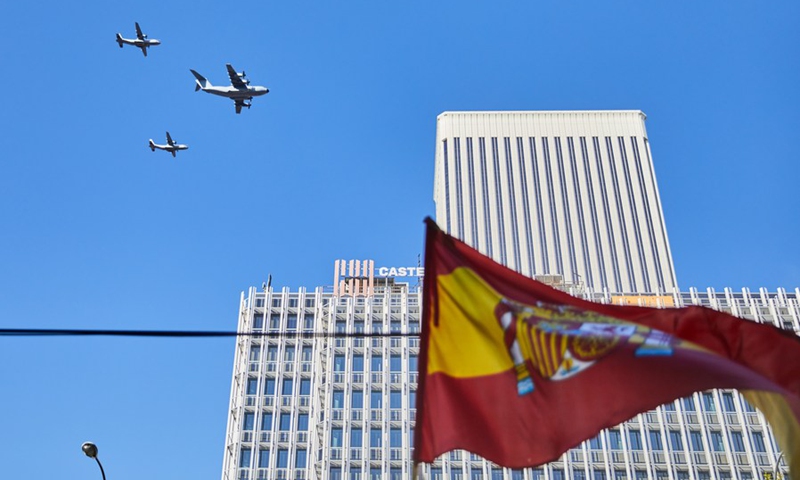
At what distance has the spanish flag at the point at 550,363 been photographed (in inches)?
422

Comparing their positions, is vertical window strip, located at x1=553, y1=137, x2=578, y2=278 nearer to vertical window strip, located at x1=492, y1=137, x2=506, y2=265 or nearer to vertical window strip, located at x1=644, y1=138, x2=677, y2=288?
vertical window strip, located at x1=492, y1=137, x2=506, y2=265

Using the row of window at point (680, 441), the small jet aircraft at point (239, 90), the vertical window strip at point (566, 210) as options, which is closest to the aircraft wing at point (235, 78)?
the small jet aircraft at point (239, 90)

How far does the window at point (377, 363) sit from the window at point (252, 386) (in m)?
11.7

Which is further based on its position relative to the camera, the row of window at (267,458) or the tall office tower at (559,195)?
the tall office tower at (559,195)

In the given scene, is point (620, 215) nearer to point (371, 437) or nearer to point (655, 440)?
point (655, 440)

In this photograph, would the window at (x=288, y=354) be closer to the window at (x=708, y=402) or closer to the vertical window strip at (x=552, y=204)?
the window at (x=708, y=402)

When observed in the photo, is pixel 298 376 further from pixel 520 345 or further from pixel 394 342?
pixel 520 345

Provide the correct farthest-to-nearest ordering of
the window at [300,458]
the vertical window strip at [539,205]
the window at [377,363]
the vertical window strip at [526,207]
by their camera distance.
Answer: the vertical window strip at [526,207] < the vertical window strip at [539,205] < the window at [377,363] < the window at [300,458]

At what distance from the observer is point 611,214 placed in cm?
13475

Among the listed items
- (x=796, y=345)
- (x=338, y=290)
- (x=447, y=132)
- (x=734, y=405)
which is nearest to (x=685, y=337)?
(x=796, y=345)

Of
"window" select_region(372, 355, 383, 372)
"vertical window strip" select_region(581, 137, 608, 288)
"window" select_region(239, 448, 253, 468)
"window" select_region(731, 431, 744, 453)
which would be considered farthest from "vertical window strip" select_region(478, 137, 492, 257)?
"window" select_region(239, 448, 253, 468)

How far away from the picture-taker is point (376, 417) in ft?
273

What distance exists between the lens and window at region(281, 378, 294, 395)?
85500mm

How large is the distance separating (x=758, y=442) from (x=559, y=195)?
63.0 metres
